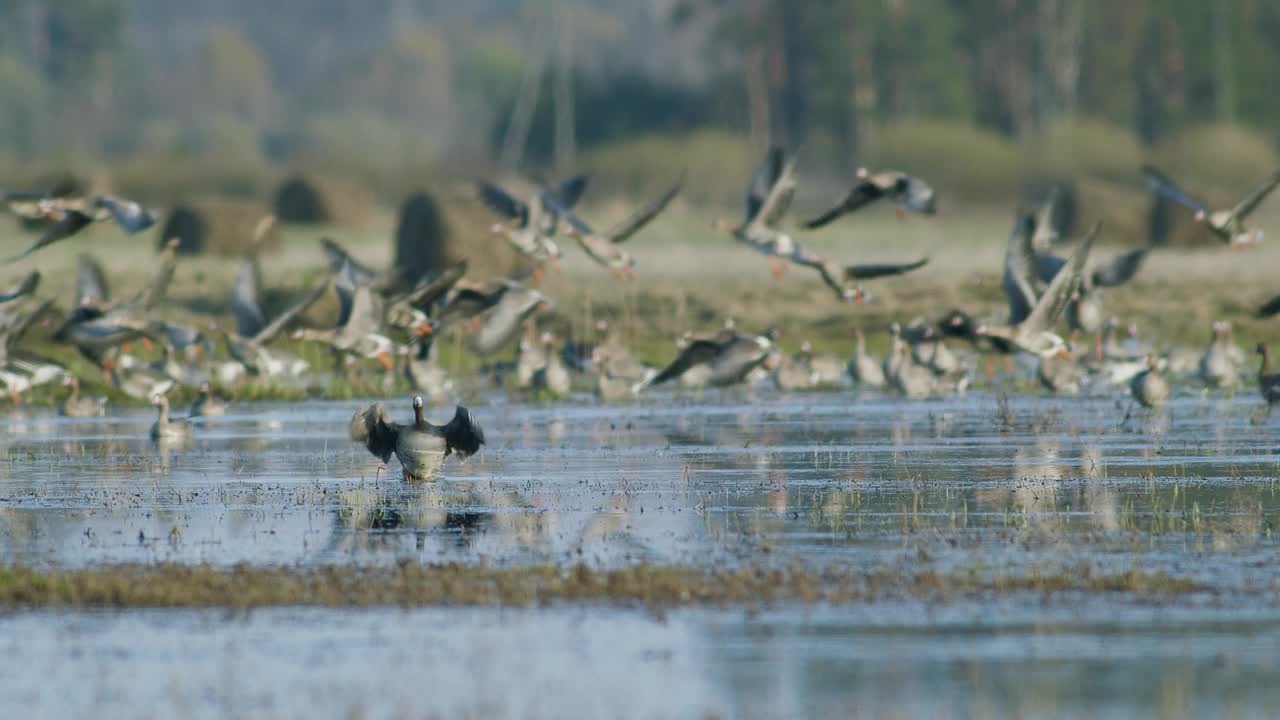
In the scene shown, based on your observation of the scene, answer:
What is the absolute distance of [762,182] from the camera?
89.3 feet

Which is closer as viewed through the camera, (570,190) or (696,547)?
(696,547)

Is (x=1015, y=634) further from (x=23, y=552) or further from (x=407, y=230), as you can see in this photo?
(x=407, y=230)

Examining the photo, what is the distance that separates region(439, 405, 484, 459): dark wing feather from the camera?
62.0ft

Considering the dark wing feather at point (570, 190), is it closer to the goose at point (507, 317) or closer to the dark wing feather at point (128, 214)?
the goose at point (507, 317)

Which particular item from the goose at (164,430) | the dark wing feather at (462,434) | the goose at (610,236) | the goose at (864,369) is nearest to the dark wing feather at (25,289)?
the goose at (164,430)

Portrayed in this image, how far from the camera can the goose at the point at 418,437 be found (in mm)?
19078

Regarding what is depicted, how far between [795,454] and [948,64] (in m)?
75.0

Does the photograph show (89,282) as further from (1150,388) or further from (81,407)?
(1150,388)

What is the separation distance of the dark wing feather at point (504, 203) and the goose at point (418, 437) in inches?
380

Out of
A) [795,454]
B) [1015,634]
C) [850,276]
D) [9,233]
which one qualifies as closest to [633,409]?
[850,276]

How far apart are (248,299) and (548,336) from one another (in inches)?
276

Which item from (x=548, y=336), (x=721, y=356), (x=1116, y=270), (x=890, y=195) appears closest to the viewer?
(x=890, y=195)

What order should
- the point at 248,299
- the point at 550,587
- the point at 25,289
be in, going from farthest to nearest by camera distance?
the point at 248,299
the point at 25,289
the point at 550,587

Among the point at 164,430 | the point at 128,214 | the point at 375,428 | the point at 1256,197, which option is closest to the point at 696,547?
the point at 375,428
